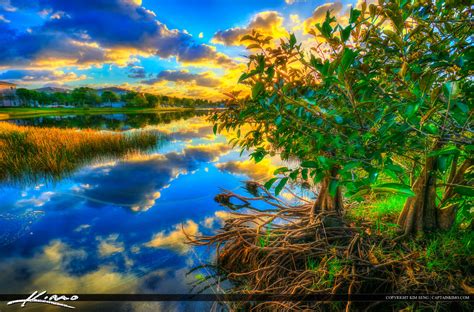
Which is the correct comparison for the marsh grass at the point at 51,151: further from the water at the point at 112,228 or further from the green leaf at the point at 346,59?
the green leaf at the point at 346,59

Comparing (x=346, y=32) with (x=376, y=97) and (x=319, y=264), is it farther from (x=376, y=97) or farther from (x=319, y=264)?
(x=319, y=264)

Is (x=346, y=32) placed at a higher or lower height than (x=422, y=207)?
higher

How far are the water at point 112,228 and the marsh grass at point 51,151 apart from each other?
3.35ft

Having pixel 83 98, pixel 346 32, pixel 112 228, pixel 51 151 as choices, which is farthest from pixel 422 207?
pixel 83 98

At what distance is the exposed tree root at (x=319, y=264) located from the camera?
2711mm

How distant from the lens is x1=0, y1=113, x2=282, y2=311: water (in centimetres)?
396

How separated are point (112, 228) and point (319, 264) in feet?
16.7

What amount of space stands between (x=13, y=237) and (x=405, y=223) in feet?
26.5

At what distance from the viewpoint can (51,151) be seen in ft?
38.1

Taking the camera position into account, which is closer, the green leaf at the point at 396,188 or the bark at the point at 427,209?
the green leaf at the point at 396,188

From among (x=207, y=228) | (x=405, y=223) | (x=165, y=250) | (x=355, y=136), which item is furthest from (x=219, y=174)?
(x=355, y=136)

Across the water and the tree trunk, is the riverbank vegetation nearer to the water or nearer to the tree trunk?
the tree trunk

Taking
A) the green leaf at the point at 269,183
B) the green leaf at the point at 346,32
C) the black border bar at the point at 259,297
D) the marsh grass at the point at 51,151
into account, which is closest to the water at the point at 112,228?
the black border bar at the point at 259,297

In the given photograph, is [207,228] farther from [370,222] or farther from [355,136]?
[355,136]
